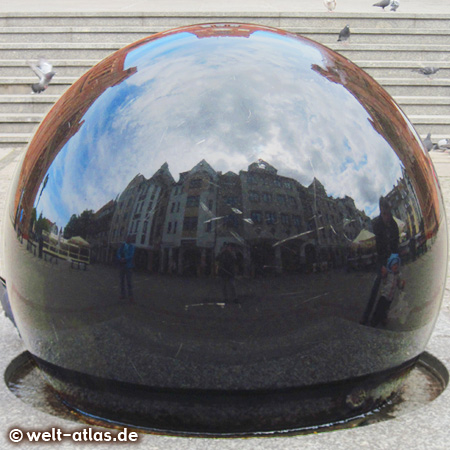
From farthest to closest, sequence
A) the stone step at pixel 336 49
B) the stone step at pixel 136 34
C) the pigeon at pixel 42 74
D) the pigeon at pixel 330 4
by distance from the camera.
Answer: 1. the pigeon at pixel 330 4
2. the stone step at pixel 136 34
3. the stone step at pixel 336 49
4. the pigeon at pixel 42 74

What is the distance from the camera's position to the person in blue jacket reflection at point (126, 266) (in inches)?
94.6

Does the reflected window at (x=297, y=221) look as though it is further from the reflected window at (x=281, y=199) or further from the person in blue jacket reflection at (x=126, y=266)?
the person in blue jacket reflection at (x=126, y=266)

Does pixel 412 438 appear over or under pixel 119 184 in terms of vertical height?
under

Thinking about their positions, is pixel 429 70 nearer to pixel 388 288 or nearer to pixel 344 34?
pixel 344 34

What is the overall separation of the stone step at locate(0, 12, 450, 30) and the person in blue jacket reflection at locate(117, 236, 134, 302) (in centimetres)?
1283

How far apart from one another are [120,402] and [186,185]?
846 millimetres

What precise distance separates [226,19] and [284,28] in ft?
4.33

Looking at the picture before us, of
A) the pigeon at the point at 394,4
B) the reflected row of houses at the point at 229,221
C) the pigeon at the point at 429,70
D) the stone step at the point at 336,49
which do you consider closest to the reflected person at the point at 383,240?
the reflected row of houses at the point at 229,221

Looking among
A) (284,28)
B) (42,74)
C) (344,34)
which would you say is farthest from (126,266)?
(284,28)

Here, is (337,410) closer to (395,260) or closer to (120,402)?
(395,260)

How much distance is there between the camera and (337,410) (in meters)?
2.65

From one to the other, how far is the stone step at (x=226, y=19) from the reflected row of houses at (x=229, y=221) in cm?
1277

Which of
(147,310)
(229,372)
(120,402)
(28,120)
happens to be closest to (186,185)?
(147,310)

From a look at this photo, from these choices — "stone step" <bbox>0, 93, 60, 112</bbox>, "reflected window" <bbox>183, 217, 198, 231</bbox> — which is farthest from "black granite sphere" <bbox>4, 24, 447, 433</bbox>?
"stone step" <bbox>0, 93, 60, 112</bbox>
